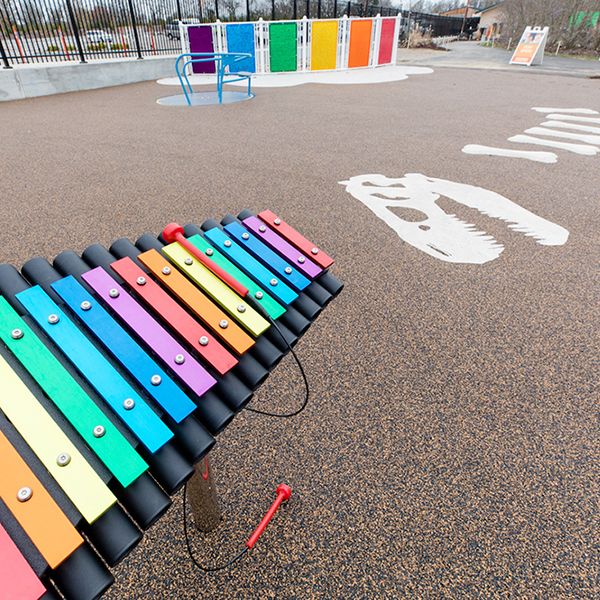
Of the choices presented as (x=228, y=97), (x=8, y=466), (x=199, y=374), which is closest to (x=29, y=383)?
(x=8, y=466)

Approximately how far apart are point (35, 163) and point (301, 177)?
3437mm

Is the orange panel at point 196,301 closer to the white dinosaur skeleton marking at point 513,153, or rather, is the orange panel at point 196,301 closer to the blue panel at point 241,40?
the white dinosaur skeleton marking at point 513,153

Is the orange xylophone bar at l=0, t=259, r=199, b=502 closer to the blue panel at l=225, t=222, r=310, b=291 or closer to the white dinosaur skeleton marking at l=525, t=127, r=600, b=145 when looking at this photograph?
the blue panel at l=225, t=222, r=310, b=291

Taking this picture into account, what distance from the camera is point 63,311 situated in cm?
102

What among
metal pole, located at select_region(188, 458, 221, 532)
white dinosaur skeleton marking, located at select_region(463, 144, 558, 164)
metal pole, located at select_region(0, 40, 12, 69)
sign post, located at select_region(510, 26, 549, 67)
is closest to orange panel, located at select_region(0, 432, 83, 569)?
metal pole, located at select_region(188, 458, 221, 532)

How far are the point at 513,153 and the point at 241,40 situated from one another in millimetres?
9667

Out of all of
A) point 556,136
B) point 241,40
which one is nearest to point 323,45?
point 241,40

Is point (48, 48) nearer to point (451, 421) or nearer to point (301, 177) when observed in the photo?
point (301, 177)

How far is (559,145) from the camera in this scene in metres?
5.75

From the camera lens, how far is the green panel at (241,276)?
4.18 ft

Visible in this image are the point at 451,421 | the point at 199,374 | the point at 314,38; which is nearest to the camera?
the point at 199,374

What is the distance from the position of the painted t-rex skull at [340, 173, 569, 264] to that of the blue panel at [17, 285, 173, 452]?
2658mm

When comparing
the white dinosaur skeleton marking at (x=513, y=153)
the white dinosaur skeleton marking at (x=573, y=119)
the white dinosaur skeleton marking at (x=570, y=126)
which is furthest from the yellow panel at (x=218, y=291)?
the white dinosaur skeleton marking at (x=573, y=119)

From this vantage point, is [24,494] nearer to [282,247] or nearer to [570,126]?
[282,247]
